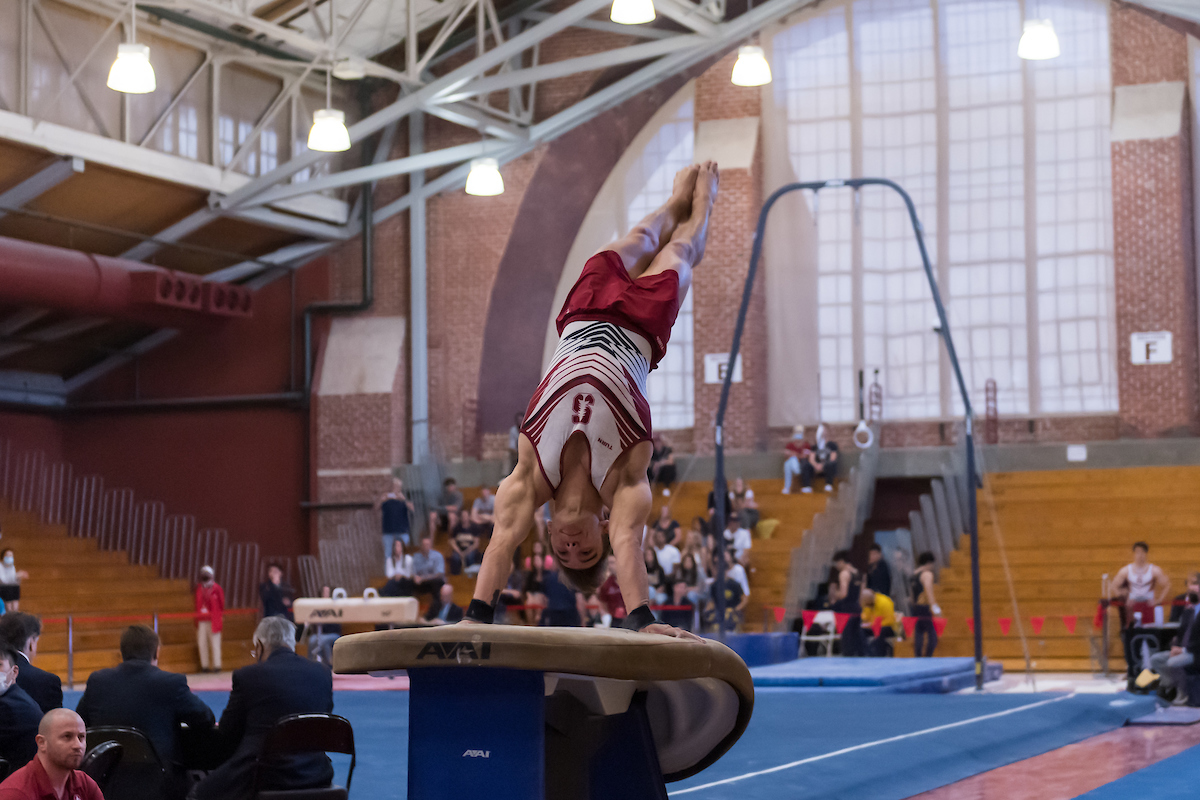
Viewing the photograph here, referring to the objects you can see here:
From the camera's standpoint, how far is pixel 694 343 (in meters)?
21.4

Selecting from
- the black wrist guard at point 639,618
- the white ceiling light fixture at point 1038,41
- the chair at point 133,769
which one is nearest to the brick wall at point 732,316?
the white ceiling light fixture at point 1038,41

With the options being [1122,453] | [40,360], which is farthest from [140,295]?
[1122,453]

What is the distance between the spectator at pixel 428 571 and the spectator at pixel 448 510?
783 millimetres

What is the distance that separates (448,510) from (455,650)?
15.5m

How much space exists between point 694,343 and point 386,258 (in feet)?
16.6

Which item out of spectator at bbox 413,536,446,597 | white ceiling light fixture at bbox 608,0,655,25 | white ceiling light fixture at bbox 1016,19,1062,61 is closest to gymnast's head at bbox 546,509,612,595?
white ceiling light fixture at bbox 608,0,655,25

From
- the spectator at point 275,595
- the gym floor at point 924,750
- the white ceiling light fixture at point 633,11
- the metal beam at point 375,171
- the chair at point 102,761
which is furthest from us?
the metal beam at point 375,171

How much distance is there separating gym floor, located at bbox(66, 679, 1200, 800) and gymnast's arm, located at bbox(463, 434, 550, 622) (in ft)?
7.91

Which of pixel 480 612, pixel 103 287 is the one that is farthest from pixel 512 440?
pixel 480 612

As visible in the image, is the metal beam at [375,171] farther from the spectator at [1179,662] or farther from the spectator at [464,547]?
the spectator at [1179,662]

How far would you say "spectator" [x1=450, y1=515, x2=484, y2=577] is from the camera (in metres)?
18.8

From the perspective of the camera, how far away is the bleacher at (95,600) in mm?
17484

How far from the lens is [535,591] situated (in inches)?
673

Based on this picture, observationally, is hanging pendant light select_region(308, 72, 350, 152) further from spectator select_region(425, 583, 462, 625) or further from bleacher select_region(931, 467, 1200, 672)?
bleacher select_region(931, 467, 1200, 672)
